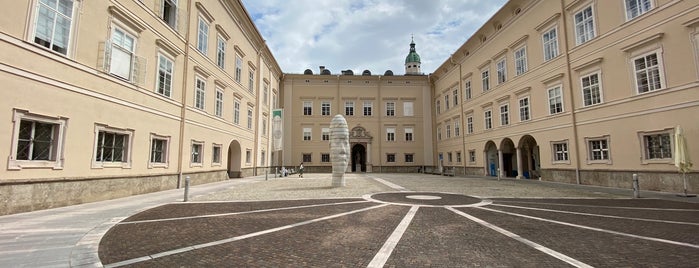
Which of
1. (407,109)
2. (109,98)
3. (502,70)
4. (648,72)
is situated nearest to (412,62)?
(407,109)

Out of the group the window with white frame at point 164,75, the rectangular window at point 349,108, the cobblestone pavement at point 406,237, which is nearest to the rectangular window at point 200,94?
the window with white frame at point 164,75

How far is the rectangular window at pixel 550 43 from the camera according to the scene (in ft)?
67.2

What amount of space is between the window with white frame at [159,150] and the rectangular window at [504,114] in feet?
80.1

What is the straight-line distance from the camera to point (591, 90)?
1794 cm

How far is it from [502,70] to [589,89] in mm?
8941

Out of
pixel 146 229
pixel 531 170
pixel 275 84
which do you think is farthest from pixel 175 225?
pixel 275 84

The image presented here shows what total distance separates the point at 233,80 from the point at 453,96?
23633mm

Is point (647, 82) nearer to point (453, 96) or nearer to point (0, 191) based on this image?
point (453, 96)

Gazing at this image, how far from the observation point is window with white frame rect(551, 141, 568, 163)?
65.4 ft

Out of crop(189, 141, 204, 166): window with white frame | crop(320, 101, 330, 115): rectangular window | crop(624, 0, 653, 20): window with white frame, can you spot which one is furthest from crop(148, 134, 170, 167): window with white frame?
crop(320, 101, 330, 115): rectangular window

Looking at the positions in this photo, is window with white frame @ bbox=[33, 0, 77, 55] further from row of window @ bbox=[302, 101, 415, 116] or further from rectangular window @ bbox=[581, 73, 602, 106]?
row of window @ bbox=[302, 101, 415, 116]

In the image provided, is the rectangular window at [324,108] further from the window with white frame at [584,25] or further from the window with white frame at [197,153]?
the window with white frame at [584,25]

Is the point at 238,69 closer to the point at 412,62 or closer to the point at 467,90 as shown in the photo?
the point at 467,90

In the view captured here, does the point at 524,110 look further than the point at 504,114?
No
